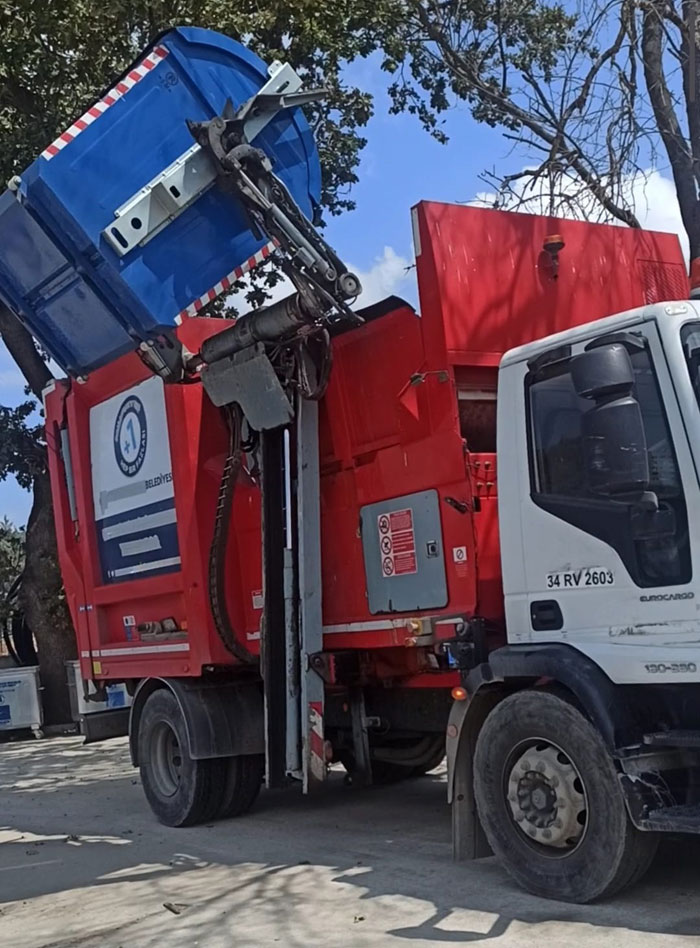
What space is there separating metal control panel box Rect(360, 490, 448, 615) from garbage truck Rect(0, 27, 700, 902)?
18 millimetres

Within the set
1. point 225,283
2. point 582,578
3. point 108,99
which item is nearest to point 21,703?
point 225,283

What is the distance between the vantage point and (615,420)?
14.6ft

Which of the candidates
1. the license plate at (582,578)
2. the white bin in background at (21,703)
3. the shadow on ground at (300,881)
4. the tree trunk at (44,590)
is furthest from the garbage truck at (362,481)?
the tree trunk at (44,590)

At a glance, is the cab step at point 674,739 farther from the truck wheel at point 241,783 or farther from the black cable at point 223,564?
the truck wheel at point 241,783

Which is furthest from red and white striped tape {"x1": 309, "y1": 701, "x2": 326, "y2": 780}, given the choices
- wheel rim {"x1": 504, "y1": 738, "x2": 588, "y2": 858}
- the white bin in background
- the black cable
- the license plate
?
the white bin in background

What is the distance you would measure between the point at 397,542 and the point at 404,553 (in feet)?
0.27

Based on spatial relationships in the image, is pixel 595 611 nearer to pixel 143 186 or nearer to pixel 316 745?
pixel 316 745

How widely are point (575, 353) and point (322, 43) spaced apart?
8.15 metres

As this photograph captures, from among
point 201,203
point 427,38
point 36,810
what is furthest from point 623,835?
point 427,38

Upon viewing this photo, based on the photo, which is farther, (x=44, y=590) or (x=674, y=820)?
(x=44, y=590)

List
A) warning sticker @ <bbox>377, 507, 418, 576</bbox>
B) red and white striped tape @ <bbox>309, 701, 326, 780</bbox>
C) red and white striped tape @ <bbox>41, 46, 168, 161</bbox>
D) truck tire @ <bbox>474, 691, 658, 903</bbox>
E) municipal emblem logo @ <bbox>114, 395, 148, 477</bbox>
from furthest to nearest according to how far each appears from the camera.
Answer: municipal emblem logo @ <bbox>114, 395, 148, 477</bbox> < red and white striped tape @ <bbox>309, 701, 326, 780</bbox> < red and white striped tape @ <bbox>41, 46, 168, 161</bbox> < warning sticker @ <bbox>377, 507, 418, 576</bbox> < truck tire @ <bbox>474, 691, 658, 903</bbox>

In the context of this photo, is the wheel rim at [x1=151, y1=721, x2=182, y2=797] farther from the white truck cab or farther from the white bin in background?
the white bin in background

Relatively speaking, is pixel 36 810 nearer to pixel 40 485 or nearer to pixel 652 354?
pixel 652 354

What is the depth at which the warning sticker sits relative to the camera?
5945 mm
